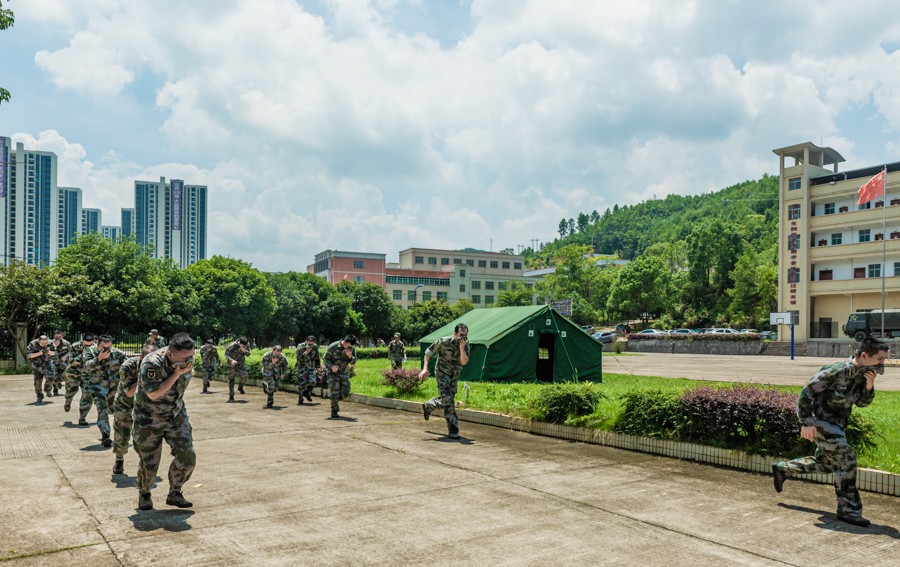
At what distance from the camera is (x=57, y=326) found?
32.0 meters

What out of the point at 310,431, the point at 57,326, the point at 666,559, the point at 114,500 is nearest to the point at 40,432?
the point at 310,431

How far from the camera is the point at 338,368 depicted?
14.1 meters

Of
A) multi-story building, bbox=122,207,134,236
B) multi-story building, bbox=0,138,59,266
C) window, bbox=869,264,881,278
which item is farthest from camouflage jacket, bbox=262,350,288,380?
multi-story building, bbox=122,207,134,236

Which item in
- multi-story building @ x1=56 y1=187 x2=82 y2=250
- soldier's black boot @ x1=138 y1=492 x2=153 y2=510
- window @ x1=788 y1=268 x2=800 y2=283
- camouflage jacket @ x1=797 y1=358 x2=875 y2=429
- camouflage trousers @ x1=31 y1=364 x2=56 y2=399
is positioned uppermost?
multi-story building @ x1=56 y1=187 x2=82 y2=250

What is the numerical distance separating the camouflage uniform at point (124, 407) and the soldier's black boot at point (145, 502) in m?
1.62

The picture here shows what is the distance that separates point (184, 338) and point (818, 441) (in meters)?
5.98

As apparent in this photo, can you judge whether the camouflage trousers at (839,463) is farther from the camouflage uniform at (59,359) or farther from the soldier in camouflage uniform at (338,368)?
the camouflage uniform at (59,359)

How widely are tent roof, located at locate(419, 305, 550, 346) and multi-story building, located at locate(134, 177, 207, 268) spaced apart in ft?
349

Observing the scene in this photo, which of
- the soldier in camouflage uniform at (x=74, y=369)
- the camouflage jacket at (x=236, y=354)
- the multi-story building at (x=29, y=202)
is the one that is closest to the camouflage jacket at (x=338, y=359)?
the soldier in camouflage uniform at (x=74, y=369)

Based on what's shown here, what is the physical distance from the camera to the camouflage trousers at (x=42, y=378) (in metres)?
17.2

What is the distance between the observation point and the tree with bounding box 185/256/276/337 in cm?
5109

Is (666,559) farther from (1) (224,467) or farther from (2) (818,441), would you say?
(1) (224,467)

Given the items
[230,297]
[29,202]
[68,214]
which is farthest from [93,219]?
[230,297]

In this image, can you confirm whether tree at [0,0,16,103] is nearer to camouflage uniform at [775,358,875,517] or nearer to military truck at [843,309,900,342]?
camouflage uniform at [775,358,875,517]
